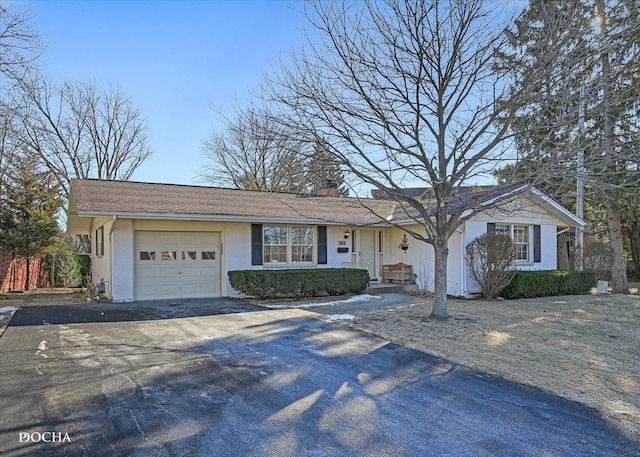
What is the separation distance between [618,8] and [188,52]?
406 inches

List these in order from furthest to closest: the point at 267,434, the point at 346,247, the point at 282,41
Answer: the point at 346,247 → the point at 282,41 → the point at 267,434

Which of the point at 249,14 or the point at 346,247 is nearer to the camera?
the point at 249,14

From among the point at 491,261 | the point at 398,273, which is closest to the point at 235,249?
the point at 398,273

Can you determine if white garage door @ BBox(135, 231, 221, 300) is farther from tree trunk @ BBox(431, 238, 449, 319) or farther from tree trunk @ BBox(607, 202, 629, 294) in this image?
tree trunk @ BBox(607, 202, 629, 294)

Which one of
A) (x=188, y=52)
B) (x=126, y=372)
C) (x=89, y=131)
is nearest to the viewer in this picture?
(x=126, y=372)

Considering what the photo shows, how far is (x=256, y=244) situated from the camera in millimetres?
14086

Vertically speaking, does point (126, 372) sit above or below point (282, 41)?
below

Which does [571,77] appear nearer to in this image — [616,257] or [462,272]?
[462,272]

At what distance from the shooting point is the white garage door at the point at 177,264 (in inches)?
505

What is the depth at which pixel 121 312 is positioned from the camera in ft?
33.8

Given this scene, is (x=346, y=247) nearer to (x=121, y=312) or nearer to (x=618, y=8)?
(x=121, y=312)

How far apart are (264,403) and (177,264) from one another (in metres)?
9.64

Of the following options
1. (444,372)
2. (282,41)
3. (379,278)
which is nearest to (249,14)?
(282,41)

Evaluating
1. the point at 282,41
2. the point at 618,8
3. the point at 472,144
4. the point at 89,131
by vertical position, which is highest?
the point at 89,131
